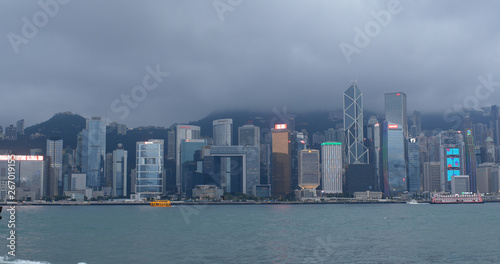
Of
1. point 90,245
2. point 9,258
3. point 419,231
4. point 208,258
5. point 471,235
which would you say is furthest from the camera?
point 419,231

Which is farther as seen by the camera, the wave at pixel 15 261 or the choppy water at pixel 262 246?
the choppy water at pixel 262 246

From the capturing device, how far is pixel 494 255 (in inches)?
2552

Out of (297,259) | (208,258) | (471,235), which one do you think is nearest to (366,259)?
(297,259)

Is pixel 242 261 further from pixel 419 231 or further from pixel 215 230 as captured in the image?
pixel 419 231

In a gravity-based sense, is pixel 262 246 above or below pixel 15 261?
below

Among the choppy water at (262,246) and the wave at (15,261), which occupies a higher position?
the wave at (15,261)

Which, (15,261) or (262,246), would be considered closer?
(15,261)

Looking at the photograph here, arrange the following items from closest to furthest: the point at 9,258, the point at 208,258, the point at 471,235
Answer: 1. the point at 9,258
2. the point at 208,258
3. the point at 471,235

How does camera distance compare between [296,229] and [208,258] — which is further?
[296,229]

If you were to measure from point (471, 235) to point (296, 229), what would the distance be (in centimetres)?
3060

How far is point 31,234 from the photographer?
3647 inches

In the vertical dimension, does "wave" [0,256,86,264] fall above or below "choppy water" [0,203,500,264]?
above

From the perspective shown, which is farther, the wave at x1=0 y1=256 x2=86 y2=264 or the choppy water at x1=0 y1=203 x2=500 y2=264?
the choppy water at x1=0 y1=203 x2=500 y2=264

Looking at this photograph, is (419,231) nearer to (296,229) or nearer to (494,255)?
(296,229)
